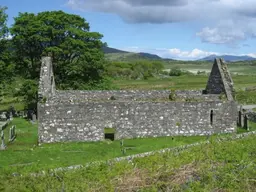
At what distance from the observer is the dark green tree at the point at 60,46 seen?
4206 cm

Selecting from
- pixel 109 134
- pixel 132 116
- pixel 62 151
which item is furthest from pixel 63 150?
pixel 109 134

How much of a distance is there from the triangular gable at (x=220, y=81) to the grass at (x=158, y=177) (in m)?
13.3

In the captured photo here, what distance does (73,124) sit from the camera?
26500 mm

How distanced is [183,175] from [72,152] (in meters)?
10.5

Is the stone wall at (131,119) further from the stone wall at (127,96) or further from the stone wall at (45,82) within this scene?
the stone wall at (45,82)

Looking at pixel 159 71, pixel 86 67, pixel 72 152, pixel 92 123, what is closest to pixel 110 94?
pixel 92 123

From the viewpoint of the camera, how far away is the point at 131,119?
27.1 meters

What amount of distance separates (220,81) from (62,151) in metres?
14.3

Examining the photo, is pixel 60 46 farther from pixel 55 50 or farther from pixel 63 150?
pixel 63 150

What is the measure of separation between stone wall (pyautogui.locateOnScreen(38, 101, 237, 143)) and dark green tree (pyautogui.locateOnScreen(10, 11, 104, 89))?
53.9 feet

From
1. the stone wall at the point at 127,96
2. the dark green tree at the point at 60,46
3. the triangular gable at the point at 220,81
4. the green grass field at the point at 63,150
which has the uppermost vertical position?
the dark green tree at the point at 60,46

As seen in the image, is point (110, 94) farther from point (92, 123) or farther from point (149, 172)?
point (149, 172)

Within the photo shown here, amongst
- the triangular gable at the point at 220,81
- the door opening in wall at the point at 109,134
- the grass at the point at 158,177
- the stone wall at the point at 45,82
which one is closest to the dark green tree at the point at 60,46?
the stone wall at the point at 45,82

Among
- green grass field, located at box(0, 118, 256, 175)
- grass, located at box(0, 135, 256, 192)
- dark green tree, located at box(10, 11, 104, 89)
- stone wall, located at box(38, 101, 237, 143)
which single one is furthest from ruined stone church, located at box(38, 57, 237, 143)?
dark green tree, located at box(10, 11, 104, 89)
